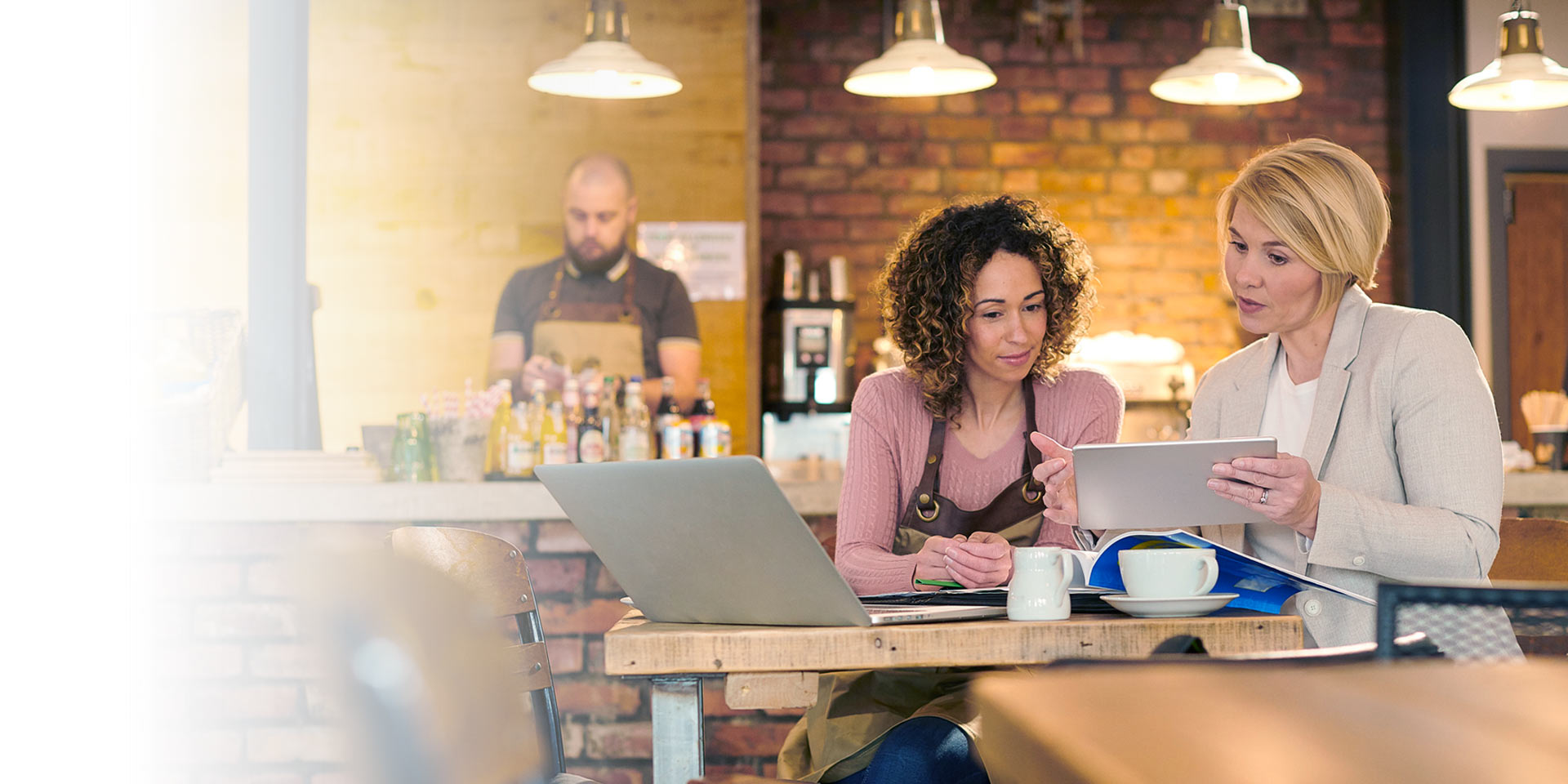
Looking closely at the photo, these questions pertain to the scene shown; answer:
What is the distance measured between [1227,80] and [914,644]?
3155 millimetres

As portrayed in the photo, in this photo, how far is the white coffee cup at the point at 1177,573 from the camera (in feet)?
4.10

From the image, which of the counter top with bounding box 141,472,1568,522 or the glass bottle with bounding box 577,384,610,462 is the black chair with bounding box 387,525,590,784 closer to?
the counter top with bounding box 141,472,1568,522

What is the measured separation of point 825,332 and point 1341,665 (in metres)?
4.82

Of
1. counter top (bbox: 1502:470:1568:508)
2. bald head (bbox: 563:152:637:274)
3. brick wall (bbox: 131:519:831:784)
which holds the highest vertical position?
bald head (bbox: 563:152:637:274)

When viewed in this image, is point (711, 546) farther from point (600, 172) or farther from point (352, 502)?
point (600, 172)

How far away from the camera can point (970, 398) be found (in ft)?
6.72

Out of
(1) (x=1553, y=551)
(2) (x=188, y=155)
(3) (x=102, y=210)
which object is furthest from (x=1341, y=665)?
(2) (x=188, y=155)

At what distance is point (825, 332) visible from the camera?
211 inches

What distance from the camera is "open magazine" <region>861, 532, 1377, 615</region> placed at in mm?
1258

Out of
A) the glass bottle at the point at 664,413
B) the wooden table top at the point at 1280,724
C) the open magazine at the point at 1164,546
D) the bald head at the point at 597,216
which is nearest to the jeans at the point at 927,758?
the open magazine at the point at 1164,546

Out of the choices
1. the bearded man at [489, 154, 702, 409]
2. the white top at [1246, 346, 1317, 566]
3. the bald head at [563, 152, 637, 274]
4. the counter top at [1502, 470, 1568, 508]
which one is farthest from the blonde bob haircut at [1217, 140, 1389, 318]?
the bald head at [563, 152, 637, 274]

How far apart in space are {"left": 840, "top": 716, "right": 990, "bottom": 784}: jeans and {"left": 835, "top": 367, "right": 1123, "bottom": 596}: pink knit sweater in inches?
15.1

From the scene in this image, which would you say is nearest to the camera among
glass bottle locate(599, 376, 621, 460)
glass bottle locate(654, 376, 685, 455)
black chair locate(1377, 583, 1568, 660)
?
black chair locate(1377, 583, 1568, 660)

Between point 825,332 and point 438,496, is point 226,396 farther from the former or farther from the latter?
point 825,332
